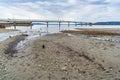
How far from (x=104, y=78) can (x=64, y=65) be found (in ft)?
12.5

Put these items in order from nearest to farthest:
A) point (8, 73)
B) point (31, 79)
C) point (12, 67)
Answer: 1. point (31, 79)
2. point (8, 73)
3. point (12, 67)

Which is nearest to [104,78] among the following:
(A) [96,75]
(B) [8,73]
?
(A) [96,75]

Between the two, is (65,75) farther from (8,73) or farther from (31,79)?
(8,73)

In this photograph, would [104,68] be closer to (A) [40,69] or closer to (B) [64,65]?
(B) [64,65]

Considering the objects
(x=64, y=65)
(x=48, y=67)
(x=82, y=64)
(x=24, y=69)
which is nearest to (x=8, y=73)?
(x=24, y=69)

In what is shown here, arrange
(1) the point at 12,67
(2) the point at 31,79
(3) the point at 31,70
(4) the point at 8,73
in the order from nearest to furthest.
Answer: (2) the point at 31,79, (4) the point at 8,73, (3) the point at 31,70, (1) the point at 12,67

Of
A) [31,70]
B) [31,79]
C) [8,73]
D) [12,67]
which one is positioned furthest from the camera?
[12,67]

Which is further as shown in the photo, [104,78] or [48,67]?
[48,67]

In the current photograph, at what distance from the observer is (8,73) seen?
1234cm

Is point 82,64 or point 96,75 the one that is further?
point 82,64

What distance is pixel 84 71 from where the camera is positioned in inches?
494

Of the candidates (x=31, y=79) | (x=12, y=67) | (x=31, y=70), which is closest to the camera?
(x=31, y=79)

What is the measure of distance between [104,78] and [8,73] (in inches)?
230

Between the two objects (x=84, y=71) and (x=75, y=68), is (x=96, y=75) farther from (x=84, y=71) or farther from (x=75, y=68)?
(x=75, y=68)
